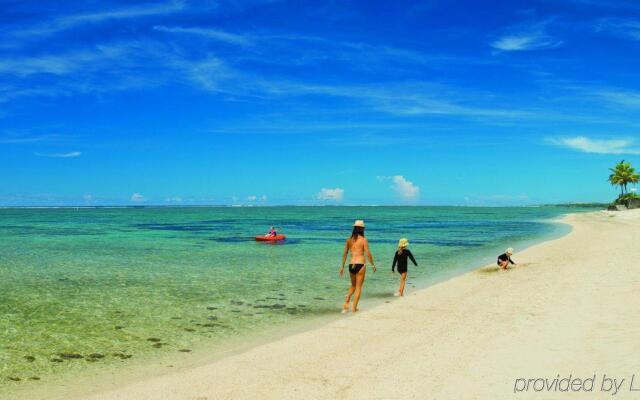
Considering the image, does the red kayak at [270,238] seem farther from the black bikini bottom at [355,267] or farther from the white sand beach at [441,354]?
the black bikini bottom at [355,267]

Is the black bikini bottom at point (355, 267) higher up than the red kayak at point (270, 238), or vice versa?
the black bikini bottom at point (355, 267)

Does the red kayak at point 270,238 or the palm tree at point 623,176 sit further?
the palm tree at point 623,176

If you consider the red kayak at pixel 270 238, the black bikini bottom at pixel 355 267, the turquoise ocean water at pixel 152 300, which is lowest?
the turquoise ocean water at pixel 152 300

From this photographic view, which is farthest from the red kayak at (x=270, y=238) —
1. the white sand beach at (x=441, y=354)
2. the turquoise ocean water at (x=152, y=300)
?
the white sand beach at (x=441, y=354)

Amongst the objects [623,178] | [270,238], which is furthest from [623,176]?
[270,238]

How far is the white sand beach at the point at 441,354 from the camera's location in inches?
317

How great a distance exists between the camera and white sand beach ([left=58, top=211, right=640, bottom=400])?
8047 mm

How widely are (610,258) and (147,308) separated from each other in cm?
2291

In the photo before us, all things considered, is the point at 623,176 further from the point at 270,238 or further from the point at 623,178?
the point at 270,238

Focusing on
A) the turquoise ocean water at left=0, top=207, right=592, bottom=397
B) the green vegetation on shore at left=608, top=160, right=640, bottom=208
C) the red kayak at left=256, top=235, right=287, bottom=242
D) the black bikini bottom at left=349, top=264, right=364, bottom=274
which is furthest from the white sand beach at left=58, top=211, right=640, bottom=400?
the green vegetation on shore at left=608, top=160, right=640, bottom=208

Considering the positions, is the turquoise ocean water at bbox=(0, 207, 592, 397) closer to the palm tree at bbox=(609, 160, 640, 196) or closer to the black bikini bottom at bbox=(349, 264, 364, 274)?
the black bikini bottom at bbox=(349, 264, 364, 274)

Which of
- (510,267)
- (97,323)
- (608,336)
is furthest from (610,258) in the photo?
(97,323)

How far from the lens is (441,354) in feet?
32.1

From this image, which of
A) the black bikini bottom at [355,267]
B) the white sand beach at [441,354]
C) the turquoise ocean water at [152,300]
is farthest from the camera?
the black bikini bottom at [355,267]
